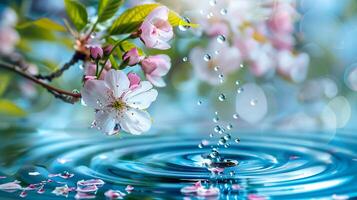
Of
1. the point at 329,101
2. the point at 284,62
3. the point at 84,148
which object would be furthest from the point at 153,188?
the point at 329,101

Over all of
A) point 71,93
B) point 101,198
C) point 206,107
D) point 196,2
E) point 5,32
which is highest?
point 206,107

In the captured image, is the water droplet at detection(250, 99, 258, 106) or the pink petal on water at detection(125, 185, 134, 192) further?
the water droplet at detection(250, 99, 258, 106)

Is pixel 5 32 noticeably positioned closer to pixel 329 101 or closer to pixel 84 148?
pixel 84 148

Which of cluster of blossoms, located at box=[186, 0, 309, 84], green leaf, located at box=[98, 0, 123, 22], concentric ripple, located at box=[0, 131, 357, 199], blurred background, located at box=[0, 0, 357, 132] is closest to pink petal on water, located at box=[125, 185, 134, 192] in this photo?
concentric ripple, located at box=[0, 131, 357, 199]

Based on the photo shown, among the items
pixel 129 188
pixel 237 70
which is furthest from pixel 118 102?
pixel 237 70

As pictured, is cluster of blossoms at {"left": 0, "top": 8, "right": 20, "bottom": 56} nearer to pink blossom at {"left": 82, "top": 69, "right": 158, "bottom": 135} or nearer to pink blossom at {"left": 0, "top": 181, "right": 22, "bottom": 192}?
pink blossom at {"left": 0, "top": 181, "right": 22, "bottom": 192}

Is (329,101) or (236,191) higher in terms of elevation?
(329,101)

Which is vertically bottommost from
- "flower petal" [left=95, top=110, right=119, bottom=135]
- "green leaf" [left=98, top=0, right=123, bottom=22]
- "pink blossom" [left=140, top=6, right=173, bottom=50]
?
"flower petal" [left=95, top=110, right=119, bottom=135]

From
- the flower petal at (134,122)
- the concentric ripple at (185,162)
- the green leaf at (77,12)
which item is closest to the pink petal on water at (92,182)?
the concentric ripple at (185,162)
